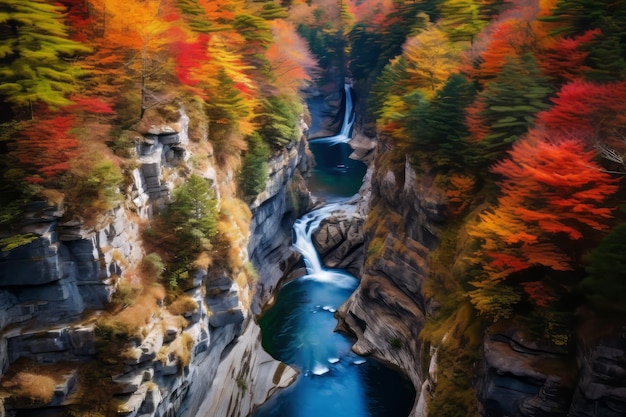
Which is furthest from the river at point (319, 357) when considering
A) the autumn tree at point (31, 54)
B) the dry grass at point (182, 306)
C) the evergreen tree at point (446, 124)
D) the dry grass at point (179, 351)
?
the autumn tree at point (31, 54)

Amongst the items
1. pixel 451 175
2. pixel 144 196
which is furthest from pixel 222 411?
pixel 451 175

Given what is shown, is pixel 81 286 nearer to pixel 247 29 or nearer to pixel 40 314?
pixel 40 314

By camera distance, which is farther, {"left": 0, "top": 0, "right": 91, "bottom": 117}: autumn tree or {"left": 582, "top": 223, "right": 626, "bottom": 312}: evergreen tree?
{"left": 0, "top": 0, "right": 91, "bottom": 117}: autumn tree

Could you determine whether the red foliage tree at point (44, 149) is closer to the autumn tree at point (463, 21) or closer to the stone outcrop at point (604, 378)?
the stone outcrop at point (604, 378)

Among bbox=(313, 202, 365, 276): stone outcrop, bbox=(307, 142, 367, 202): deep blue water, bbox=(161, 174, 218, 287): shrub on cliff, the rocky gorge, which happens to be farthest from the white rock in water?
bbox=(307, 142, 367, 202): deep blue water

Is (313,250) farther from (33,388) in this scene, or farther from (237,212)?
(33,388)

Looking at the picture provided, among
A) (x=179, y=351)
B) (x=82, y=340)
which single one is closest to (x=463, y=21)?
(x=179, y=351)

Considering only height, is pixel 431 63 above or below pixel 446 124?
above

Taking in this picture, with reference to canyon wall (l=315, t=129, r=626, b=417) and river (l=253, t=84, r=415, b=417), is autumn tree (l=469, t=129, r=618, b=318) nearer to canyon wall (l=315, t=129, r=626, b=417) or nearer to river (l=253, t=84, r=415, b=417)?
canyon wall (l=315, t=129, r=626, b=417)

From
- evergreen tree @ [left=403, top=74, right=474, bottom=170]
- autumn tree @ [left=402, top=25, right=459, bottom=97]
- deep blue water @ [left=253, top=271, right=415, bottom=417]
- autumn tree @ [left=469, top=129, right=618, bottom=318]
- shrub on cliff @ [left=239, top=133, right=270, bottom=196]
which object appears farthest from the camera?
autumn tree @ [left=402, top=25, right=459, bottom=97]
